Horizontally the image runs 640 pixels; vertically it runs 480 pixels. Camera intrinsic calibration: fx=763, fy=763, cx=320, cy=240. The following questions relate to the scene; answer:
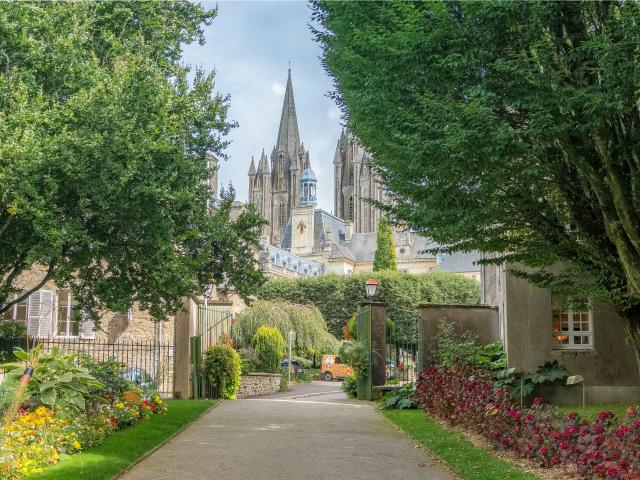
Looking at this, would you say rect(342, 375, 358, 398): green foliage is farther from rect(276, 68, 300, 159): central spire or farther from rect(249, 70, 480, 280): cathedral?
rect(276, 68, 300, 159): central spire

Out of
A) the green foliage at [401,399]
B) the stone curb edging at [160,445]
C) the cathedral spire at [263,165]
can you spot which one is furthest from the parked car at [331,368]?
the cathedral spire at [263,165]

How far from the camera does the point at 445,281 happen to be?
58219 millimetres

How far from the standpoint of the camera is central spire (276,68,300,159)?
405 feet

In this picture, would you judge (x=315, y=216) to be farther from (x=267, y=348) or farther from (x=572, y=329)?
(x=572, y=329)

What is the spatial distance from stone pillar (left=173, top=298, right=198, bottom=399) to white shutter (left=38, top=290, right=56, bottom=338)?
795cm

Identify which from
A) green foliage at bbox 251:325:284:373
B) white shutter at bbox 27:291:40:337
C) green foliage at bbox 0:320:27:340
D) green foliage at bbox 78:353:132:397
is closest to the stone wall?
green foliage at bbox 251:325:284:373

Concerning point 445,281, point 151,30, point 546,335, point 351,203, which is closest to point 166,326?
point 151,30

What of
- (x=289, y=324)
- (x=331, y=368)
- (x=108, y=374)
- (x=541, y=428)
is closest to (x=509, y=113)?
(x=541, y=428)

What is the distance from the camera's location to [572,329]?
15.9m

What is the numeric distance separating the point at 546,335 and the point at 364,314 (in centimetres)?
583

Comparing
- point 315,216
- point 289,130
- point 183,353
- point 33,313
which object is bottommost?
point 183,353

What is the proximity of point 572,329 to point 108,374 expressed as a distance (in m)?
9.31

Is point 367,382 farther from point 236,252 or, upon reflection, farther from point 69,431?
point 69,431

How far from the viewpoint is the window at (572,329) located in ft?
51.6
